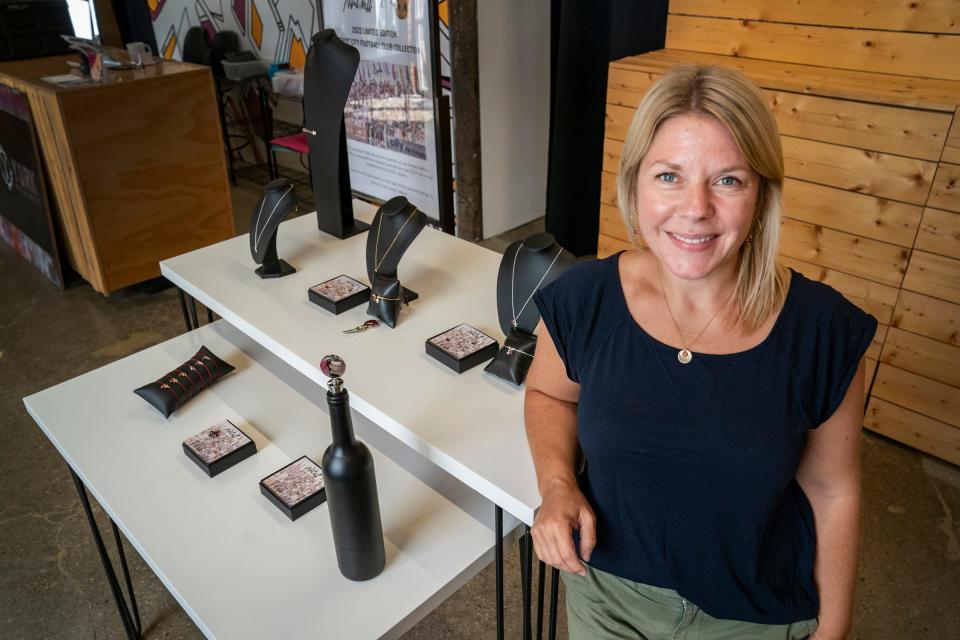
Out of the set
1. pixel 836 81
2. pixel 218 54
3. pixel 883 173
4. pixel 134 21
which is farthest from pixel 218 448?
pixel 134 21

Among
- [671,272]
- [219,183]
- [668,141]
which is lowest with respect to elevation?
[219,183]

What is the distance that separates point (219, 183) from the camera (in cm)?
377

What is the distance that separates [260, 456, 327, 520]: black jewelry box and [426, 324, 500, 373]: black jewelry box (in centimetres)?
35

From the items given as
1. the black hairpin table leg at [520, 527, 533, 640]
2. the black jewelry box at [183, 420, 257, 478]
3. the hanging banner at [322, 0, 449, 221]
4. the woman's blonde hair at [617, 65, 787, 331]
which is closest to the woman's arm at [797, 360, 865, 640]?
the woman's blonde hair at [617, 65, 787, 331]

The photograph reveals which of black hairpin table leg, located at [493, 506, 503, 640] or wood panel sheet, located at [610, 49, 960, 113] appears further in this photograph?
wood panel sheet, located at [610, 49, 960, 113]

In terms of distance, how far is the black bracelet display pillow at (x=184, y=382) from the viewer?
1.78 m

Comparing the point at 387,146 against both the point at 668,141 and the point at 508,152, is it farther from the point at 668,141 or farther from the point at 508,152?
the point at 668,141

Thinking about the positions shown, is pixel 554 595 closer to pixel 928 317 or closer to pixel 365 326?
pixel 365 326

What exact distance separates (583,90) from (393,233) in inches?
74.7

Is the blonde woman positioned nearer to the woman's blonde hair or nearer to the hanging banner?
the woman's blonde hair

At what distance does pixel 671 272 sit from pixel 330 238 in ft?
4.76

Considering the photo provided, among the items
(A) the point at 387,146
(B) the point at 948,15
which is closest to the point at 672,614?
(B) the point at 948,15

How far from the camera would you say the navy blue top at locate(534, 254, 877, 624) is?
1.00 metres

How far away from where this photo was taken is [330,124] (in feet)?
7.50
